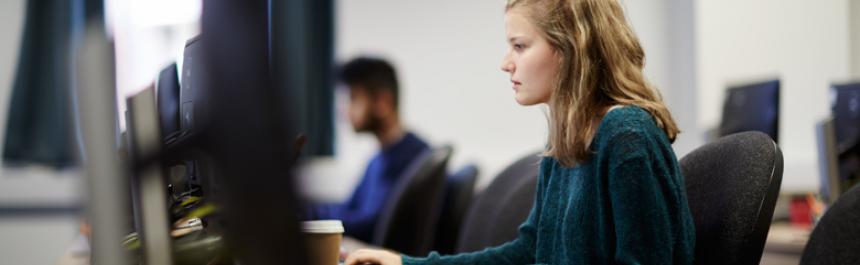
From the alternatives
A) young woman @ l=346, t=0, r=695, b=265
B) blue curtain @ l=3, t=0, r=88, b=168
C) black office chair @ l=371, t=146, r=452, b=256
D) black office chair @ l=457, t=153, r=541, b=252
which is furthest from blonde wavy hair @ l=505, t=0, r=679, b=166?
blue curtain @ l=3, t=0, r=88, b=168

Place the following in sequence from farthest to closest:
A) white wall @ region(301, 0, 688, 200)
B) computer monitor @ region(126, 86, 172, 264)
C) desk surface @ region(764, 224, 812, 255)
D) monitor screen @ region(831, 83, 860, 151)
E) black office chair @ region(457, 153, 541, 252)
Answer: white wall @ region(301, 0, 688, 200) → monitor screen @ region(831, 83, 860, 151) → desk surface @ region(764, 224, 812, 255) → black office chair @ region(457, 153, 541, 252) → computer monitor @ region(126, 86, 172, 264)

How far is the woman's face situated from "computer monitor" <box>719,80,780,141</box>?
4.09 feet

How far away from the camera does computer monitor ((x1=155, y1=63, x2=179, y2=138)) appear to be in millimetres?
1005

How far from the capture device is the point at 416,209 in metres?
2.14

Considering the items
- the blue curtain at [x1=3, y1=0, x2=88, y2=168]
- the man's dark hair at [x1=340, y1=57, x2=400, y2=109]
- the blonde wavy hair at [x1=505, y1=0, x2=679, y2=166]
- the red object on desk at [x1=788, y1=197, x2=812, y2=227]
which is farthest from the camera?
the blue curtain at [x1=3, y1=0, x2=88, y2=168]

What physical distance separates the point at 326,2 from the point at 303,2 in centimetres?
12

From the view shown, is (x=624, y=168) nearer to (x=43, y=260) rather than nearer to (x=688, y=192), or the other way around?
(x=688, y=192)

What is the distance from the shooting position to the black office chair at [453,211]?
2412 mm

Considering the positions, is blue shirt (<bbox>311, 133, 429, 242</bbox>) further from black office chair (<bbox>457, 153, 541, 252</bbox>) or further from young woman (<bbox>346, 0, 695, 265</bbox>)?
young woman (<bbox>346, 0, 695, 265</bbox>)

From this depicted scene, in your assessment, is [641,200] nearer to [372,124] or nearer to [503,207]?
[503,207]

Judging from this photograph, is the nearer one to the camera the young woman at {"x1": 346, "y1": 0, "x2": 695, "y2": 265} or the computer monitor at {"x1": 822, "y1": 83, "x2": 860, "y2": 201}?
the young woman at {"x1": 346, "y1": 0, "x2": 695, "y2": 265}

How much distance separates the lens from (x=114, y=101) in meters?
0.50

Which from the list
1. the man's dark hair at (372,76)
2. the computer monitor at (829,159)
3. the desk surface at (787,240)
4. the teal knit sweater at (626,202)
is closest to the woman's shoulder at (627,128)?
the teal knit sweater at (626,202)

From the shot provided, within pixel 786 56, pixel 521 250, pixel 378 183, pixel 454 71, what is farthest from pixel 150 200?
pixel 786 56
